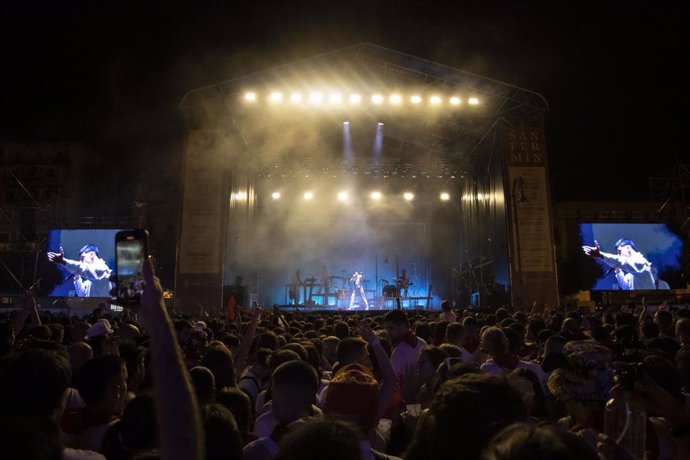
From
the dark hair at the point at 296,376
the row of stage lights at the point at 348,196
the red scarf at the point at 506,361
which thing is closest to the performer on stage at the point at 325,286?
the row of stage lights at the point at 348,196

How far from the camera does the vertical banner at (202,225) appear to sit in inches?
768

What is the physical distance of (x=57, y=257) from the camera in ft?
81.1

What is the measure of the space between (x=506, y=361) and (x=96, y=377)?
10.5 ft

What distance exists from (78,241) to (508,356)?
86.5 ft

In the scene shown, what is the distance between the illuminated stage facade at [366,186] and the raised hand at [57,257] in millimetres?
8718

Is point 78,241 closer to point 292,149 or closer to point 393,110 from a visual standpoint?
point 292,149

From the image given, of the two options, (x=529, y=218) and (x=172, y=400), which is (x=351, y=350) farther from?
(x=529, y=218)

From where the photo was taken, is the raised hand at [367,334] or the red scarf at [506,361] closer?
the raised hand at [367,334]

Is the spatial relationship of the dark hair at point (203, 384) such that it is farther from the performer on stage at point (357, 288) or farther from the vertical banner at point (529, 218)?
the performer on stage at point (357, 288)

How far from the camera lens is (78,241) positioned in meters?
25.9

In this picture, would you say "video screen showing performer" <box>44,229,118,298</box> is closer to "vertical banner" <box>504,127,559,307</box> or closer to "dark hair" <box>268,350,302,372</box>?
"vertical banner" <box>504,127,559,307</box>

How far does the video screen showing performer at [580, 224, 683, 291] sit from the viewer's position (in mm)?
23562

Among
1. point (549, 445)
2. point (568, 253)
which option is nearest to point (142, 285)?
point (549, 445)

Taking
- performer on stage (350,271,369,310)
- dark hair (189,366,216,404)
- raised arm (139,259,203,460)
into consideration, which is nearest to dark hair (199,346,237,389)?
dark hair (189,366,216,404)
